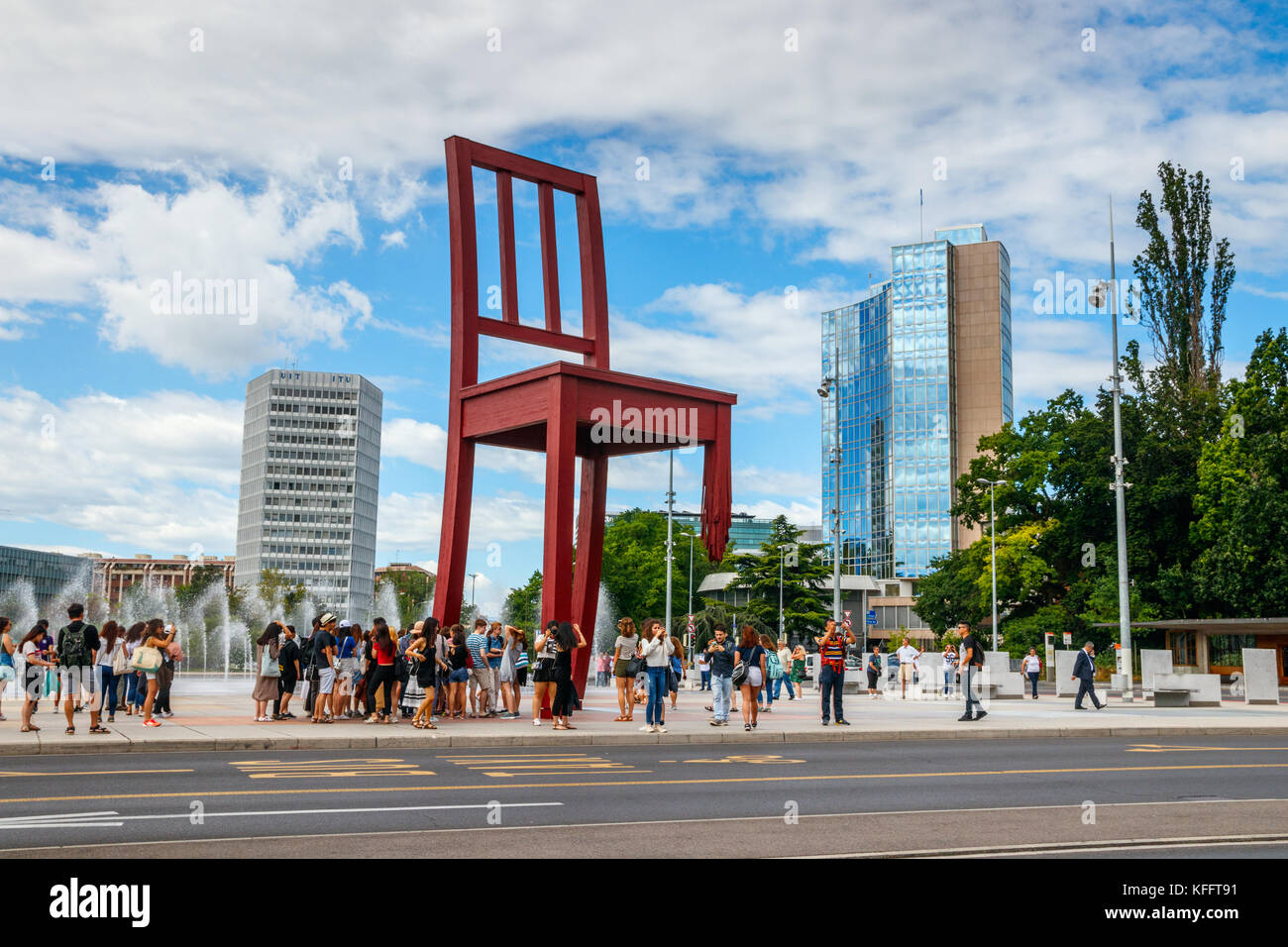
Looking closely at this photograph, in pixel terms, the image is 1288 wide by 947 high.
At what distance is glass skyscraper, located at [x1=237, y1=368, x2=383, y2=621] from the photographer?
6280 inches

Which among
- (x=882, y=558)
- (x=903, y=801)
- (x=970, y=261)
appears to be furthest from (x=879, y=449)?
(x=903, y=801)

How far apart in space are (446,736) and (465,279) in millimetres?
7407

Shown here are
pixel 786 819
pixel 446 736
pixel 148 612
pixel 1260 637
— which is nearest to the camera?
pixel 786 819

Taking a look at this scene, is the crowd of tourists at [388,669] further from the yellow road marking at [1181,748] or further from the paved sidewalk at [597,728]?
the yellow road marking at [1181,748]

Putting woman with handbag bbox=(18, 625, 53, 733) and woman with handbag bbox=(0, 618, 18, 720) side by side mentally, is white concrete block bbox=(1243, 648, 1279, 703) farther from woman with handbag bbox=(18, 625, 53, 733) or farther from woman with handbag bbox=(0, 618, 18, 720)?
woman with handbag bbox=(0, 618, 18, 720)

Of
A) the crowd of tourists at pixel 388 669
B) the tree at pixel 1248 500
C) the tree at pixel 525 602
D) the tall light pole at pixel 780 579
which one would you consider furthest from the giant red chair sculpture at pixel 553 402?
the tree at pixel 525 602

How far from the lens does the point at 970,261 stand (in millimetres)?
115688

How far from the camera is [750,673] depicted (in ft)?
56.6

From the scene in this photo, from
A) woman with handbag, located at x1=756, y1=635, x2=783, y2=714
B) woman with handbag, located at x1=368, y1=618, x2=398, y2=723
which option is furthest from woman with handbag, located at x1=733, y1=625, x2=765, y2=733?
woman with handbag, located at x1=756, y1=635, x2=783, y2=714

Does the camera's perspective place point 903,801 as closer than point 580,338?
Yes

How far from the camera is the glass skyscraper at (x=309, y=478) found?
159500 millimetres

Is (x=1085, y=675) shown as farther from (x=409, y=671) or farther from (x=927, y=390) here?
(x=927, y=390)
